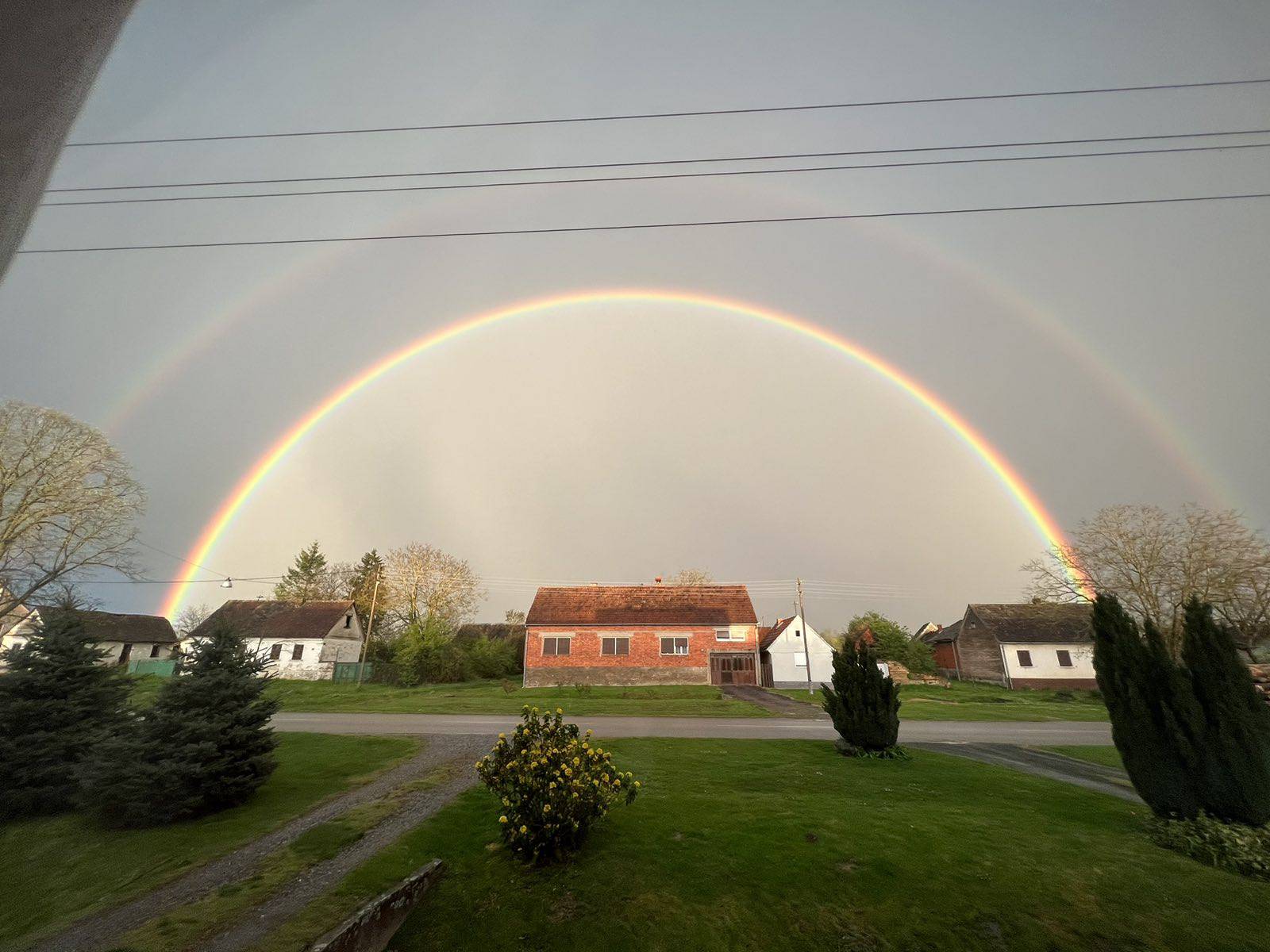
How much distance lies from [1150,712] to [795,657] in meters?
38.7

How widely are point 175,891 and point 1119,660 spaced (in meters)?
15.3

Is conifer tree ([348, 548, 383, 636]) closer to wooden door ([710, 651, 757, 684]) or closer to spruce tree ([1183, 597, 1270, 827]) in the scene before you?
wooden door ([710, 651, 757, 684])

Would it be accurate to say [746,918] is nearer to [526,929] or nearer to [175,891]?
[526,929]

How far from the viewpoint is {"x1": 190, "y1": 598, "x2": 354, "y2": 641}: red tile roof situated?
5119cm

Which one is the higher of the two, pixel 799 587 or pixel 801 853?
pixel 799 587

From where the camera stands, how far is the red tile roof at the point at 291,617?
168ft

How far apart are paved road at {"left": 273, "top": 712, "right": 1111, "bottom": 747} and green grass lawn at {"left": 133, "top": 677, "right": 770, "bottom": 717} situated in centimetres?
200

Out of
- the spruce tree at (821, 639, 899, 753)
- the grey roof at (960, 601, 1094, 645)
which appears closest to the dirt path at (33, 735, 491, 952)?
the spruce tree at (821, 639, 899, 753)

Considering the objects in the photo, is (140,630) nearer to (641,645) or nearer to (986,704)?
(641,645)

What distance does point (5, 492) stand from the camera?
25.5 m

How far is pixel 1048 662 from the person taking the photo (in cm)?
4856

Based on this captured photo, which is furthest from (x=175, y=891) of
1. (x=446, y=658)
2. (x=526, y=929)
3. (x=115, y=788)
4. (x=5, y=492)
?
(x=446, y=658)

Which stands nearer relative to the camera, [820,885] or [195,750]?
[820,885]

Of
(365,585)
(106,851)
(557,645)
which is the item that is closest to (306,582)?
(365,585)
